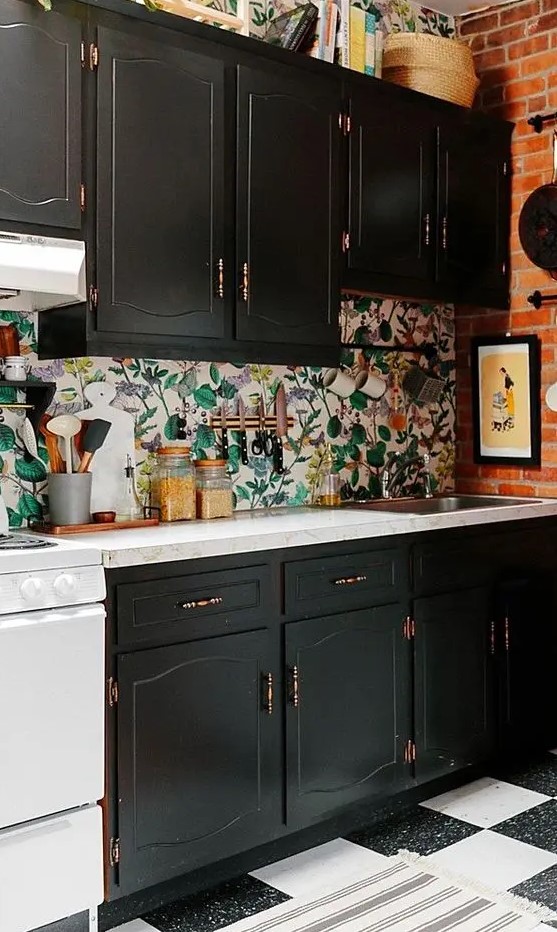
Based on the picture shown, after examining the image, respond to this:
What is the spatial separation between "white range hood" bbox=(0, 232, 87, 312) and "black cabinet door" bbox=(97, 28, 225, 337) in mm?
94

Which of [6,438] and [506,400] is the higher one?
[506,400]

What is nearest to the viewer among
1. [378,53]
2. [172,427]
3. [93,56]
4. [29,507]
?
[93,56]

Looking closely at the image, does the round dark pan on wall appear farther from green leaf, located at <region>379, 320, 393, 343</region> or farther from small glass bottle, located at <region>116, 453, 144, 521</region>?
small glass bottle, located at <region>116, 453, 144, 521</region>

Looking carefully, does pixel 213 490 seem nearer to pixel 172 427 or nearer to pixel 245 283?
pixel 172 427

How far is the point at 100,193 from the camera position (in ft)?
8.71

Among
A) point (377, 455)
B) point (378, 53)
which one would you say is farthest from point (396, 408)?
point (378, 53)

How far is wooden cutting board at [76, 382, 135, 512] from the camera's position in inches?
119

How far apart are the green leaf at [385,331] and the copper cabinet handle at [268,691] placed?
1681mm

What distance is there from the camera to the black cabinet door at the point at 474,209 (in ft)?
12.1

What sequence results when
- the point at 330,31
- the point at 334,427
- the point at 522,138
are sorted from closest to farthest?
1. the point at 330,31
2. the point at 334,427
3. the point at 522,138

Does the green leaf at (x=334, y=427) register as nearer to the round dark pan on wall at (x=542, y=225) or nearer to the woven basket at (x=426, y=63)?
the round dark pan on wall at (x=542, y=225)

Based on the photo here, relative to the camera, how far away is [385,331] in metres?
3.95

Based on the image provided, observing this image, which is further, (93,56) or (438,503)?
(438,503)

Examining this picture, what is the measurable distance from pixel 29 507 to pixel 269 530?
2.30 ft
